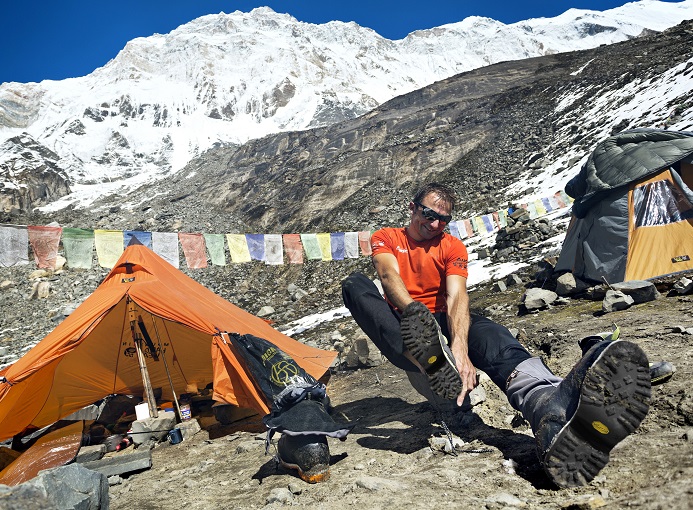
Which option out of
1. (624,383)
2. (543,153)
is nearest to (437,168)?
(543,153)

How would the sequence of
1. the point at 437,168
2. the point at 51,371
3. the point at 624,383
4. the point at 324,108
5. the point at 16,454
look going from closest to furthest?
the point at 624,383 < the point at 16,454 < the point at 51,371 < the point at 437,168 < the point at 324,108

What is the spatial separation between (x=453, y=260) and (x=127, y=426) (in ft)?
19.9

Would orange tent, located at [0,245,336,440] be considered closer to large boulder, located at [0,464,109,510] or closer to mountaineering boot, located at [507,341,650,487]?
large boulder, located at [0,464,109,510]

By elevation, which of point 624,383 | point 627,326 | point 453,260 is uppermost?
point 453,260

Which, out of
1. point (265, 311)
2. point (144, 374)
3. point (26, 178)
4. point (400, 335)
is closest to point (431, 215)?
point (400, 335)

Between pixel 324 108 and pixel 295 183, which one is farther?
pixel 324 108

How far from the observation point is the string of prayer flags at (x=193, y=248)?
1255 centimetres

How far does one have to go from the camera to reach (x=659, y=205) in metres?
7.16

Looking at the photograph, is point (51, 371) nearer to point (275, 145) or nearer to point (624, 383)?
point (624, 383)

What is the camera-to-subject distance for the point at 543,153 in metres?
23.9

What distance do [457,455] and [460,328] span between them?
74 cm

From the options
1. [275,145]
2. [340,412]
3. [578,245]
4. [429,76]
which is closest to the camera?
[340,412]

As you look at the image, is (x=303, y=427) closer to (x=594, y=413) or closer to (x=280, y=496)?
(x=280, y=496)

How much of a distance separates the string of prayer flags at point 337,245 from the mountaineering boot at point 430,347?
476 inches
